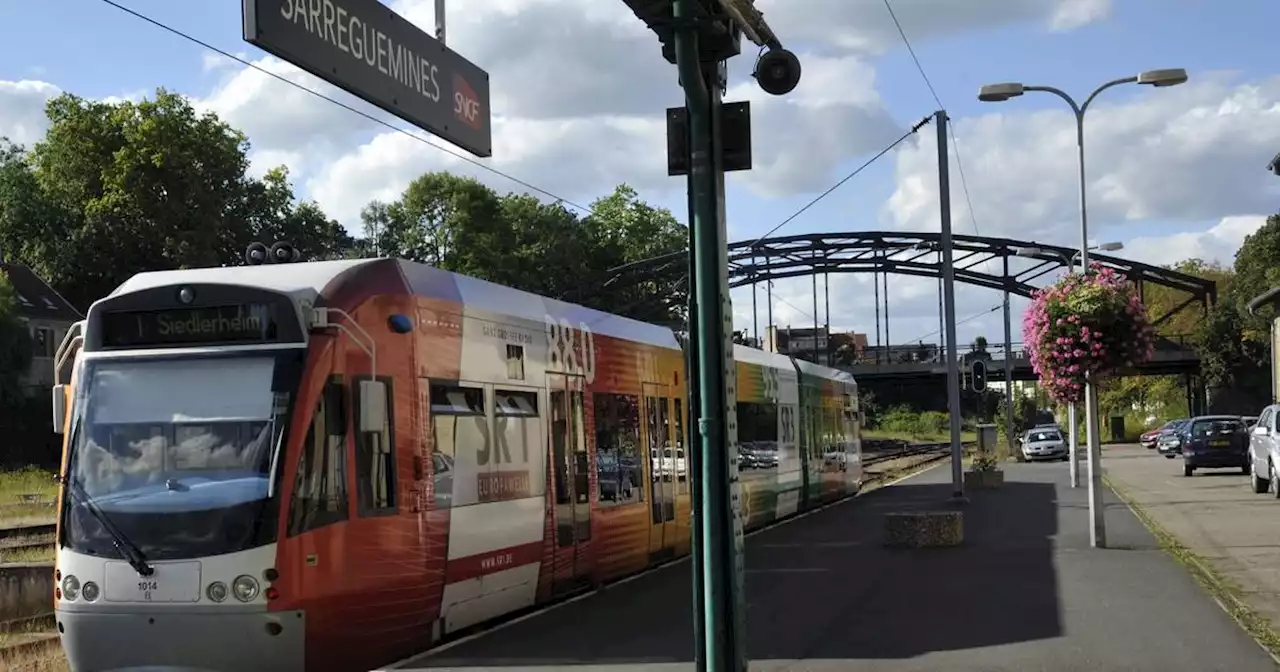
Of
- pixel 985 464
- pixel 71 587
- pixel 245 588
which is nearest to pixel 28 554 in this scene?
pixel 71 587

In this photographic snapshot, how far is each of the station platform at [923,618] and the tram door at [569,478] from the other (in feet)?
1.34

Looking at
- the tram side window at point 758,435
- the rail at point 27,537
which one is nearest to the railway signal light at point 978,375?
the tram side window at point 758,435

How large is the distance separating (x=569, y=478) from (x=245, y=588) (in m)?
5.10

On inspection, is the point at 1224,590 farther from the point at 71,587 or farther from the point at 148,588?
the point at 71,587

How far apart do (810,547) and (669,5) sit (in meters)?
12.3

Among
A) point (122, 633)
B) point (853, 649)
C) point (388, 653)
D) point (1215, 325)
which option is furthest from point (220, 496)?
point (1215, 325)

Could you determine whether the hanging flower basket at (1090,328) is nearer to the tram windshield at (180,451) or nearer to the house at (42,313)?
the tram windshield at (180,451)

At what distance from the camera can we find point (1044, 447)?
52.0 metres

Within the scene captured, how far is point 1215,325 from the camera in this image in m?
79.5

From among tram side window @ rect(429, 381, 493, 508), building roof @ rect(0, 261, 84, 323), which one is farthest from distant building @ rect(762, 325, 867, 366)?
tram side window @ rect(429, 381, 493, 508)

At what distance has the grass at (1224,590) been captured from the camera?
10.4 metres

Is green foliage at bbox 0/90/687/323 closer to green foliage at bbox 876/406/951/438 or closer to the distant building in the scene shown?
the distant building

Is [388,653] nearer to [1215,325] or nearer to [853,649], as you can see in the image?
[853,649]

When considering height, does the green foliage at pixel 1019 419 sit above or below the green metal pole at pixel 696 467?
below
